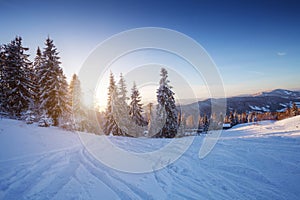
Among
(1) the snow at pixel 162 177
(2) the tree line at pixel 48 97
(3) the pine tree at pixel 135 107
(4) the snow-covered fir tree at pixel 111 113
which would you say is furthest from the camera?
(3) the pine tree at pixel 135 107

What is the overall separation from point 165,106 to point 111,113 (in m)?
8.89

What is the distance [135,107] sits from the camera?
2592cm

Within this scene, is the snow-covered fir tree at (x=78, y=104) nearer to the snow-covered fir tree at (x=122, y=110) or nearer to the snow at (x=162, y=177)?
the snow-covered fir tree at (x=122, y=110)

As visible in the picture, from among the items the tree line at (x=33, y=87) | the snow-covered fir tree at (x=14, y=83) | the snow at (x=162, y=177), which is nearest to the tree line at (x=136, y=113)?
the tree line at (x=33, y=87)

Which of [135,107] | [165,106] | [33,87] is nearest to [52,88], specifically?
[33,87]

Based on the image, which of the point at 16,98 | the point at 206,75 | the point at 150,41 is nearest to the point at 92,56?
the point at 150,41

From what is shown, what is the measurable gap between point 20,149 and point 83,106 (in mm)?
21951

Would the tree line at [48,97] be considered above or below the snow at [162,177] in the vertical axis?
above

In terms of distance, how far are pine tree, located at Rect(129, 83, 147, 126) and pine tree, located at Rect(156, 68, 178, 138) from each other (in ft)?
18.0

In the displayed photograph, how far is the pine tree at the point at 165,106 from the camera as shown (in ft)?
70.3

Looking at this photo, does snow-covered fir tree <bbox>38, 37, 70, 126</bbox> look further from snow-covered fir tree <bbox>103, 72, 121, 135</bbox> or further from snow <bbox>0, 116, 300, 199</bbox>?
snow <bbox>0, 116, 300, 199</bbox>

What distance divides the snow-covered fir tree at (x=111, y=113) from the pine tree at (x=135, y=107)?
3.12m

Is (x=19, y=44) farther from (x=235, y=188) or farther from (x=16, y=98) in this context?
(x=235, y=188)

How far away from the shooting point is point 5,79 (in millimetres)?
18078
